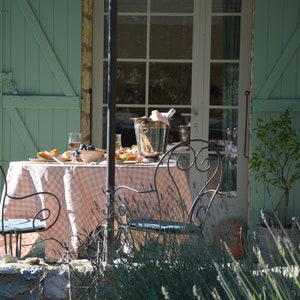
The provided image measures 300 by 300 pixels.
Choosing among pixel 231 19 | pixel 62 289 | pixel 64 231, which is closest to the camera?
pixel 62 289

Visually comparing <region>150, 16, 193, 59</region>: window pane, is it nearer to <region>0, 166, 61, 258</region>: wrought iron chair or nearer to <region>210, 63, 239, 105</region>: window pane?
<region>210, 63, 239, 105</region>: window pane

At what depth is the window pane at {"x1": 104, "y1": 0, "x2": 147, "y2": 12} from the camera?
20.7ft

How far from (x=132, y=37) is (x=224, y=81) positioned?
3.14 feet

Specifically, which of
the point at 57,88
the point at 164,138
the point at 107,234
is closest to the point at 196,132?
the point at 57,88

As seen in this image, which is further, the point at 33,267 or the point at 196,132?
the point at 196,132

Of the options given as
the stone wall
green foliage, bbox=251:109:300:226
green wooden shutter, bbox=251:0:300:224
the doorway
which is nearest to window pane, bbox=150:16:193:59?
the doorway

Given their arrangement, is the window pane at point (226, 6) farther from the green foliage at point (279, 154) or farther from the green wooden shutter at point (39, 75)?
the green wooden shutter at point (39, 75)

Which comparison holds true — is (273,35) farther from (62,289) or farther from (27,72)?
(62,289)

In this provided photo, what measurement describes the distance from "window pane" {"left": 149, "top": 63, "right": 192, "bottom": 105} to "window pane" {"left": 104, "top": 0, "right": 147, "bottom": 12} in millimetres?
529

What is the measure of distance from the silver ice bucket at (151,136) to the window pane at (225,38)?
7.11 feet

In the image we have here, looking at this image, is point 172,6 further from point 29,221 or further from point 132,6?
point 29,221

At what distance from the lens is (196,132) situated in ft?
20.7

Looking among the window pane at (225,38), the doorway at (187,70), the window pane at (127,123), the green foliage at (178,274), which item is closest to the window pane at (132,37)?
the doorway at (187,70)

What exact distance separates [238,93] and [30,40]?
1.95m
